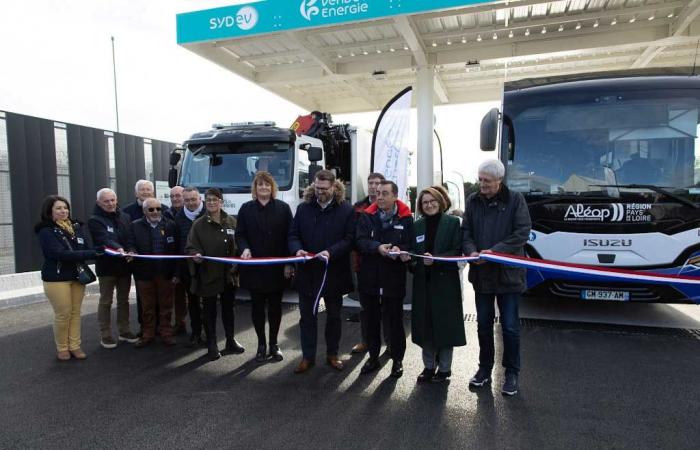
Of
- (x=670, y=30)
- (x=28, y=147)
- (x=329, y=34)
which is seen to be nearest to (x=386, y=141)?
(x=329, y=34)

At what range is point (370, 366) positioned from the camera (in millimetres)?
4262

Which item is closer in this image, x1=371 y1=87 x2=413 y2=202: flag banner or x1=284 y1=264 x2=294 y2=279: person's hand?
x1=284 y1=264 x2=294 y2=279: person's hand

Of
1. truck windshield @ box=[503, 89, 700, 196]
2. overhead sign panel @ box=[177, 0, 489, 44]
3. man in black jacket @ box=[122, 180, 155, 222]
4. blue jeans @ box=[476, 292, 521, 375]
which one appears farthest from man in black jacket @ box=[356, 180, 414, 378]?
overhead sign panel @ box=[177, 0, 489, 44]

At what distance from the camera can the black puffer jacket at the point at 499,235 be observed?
363 cm

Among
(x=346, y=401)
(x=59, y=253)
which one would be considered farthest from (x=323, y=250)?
(x=59, y=253)

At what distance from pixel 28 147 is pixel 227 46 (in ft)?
14.6

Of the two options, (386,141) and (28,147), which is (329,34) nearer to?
(386,141)

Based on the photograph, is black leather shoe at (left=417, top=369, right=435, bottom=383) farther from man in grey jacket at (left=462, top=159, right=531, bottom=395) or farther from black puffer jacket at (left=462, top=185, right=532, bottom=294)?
black puffer jacket at (left=462, top=185, right=532, bottom=294)

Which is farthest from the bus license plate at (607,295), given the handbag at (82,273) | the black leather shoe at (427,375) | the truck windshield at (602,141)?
the handbag at (82,273)

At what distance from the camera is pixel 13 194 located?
26.5 feet

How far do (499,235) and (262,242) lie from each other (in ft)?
7.37

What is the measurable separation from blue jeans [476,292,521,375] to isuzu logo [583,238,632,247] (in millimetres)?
2102

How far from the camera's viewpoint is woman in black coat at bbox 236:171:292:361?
174 inches

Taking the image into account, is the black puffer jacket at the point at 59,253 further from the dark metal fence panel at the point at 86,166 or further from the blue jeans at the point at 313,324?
the dark metal fence panel at the point at 86,166
